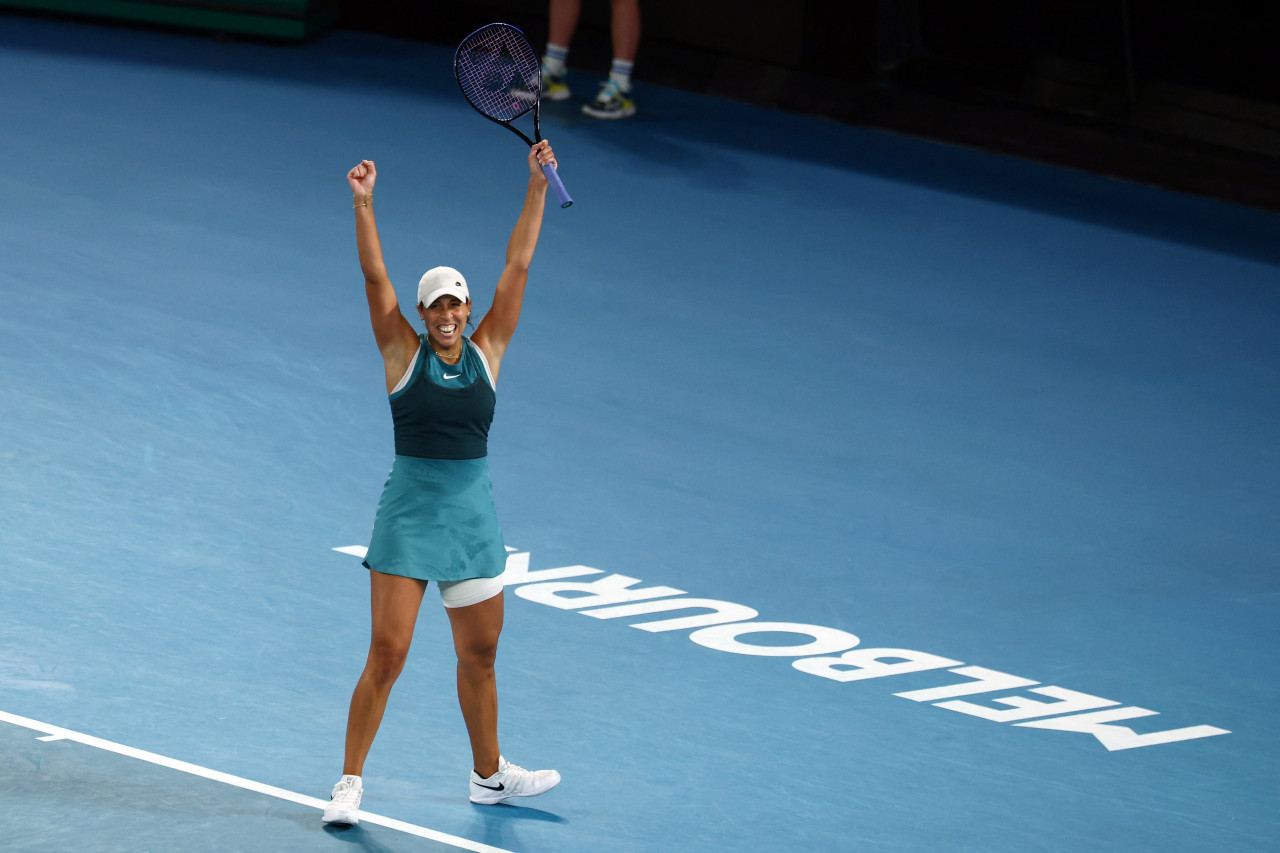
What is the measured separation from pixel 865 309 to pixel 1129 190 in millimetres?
3358

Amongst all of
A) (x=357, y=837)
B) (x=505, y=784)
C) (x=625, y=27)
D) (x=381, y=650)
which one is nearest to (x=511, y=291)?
(x=381, y=650)

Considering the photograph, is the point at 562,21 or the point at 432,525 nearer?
the point at 432,525

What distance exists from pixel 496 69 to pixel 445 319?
4.80 ft

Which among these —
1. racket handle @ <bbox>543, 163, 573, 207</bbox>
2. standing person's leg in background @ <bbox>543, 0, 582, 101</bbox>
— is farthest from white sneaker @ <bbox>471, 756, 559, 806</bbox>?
standing person's leg in background @ <bbox>543, 0, 582, 101</bbox>

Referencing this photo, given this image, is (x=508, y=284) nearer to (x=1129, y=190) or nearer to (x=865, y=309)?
(x=865, y=309)

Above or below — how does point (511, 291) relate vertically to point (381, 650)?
above

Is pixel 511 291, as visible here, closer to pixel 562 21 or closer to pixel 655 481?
pixel 655 481

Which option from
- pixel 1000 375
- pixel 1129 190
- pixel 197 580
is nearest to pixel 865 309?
pixel 1000 375

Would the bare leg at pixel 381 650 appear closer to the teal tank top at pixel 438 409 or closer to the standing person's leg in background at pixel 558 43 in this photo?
the teal tank top at pixel 438 409

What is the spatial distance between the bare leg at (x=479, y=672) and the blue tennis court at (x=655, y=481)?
0.22 meters

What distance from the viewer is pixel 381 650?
5.34m

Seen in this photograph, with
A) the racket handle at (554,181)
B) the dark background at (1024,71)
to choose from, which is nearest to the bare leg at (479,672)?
the racket handle at (554,181)

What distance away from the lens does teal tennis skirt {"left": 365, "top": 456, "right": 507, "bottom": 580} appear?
5.32 metres

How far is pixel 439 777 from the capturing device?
5863 mm
